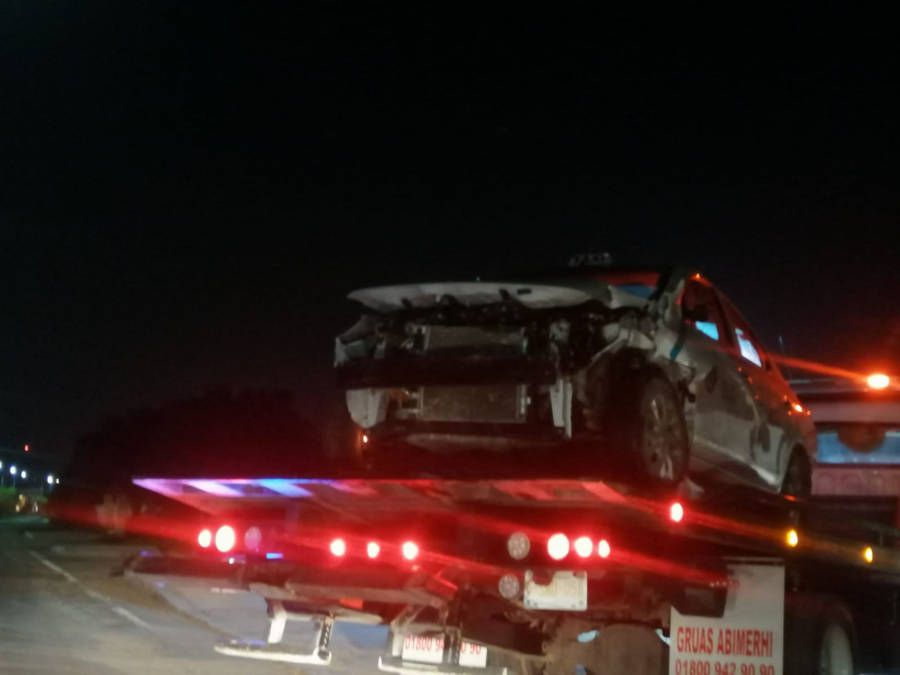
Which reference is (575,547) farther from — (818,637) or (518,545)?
(818,637)

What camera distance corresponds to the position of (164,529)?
38.1 feet

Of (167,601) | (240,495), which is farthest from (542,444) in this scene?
(167,601)

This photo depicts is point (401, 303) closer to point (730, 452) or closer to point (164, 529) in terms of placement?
point (730, 452)

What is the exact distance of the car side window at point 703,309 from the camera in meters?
7.86

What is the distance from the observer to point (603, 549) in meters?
6.14

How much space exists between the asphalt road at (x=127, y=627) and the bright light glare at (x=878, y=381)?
15.9 ft

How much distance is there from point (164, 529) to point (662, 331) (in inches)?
237

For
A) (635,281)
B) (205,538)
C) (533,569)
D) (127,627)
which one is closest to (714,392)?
(635,281)

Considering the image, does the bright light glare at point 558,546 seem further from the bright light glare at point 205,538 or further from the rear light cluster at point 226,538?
the bright light glare at point 205,538

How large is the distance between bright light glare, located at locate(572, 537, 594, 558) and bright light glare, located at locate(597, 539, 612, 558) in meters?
0.04

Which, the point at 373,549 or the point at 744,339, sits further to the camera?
the point at 744,339

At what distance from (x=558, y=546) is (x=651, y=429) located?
1.13 m

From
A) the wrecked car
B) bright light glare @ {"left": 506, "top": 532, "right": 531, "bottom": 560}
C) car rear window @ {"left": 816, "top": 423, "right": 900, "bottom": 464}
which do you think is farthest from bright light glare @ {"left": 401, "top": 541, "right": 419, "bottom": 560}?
car rear window @ {"left": 816, "top": 423, "right": 900, "bottom": 464}

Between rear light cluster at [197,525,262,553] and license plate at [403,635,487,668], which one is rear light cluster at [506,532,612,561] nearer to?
license plate at [403,635,487,668]
